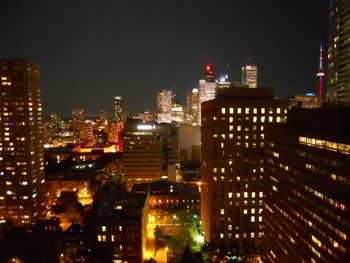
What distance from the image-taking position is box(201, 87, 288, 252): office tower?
6500 centimetres

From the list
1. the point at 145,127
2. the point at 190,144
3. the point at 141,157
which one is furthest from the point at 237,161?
the point at 190,144

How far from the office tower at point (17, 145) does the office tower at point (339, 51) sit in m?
86.9

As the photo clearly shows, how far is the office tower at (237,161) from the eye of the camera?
213 ft

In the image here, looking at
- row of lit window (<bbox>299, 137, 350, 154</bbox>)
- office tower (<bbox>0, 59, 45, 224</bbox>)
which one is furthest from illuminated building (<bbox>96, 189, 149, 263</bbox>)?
office tower (<bbox>0, 59, 45, 224</bbox>)

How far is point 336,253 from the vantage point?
33.0m

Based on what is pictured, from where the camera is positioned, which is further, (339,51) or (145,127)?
(145,127)

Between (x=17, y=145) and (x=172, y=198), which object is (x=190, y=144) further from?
(x=17, y=145)

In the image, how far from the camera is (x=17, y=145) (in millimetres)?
90312

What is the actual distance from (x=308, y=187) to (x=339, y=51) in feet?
233

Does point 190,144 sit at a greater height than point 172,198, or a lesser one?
greater

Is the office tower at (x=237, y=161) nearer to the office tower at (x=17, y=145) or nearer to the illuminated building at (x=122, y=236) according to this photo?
the illuminated building at (x=122, y=236)

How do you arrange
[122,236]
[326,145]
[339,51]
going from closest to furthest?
[326,145] < [122,236] < [339,51]

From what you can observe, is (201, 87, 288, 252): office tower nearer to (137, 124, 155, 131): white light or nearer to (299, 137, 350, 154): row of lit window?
(299, 137, 350, 154): row of lit window

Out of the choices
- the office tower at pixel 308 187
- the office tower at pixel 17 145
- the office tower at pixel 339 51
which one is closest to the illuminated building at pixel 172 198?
the office tower at pixel 17 145
